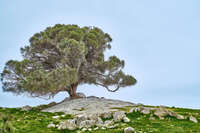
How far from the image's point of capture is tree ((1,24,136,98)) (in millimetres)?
36969

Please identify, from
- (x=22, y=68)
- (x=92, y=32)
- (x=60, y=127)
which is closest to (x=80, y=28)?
(x=92, y=32)

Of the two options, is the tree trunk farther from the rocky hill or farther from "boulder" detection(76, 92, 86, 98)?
the rocky hill

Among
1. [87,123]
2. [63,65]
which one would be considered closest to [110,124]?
[87,123]

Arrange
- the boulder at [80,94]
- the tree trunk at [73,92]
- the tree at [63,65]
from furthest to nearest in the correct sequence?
the boulder at [80,94], the tree trunk at [73,92], the tree at [63,65]

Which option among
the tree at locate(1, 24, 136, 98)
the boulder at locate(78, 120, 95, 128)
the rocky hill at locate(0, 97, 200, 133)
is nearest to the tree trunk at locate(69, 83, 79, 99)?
the tree at locate(1, 24, 136, 98)

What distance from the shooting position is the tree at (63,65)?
37.0m

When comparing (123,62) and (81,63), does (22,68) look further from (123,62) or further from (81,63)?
(123,62)

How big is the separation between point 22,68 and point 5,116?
31.9 meters

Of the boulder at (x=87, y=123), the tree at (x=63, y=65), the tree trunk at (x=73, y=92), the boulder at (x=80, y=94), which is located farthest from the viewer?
the boulder at (x=80, y=94)

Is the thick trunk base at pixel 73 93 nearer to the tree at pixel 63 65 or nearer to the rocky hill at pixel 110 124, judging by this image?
the tree at pixel 63 65

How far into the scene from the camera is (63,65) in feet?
136

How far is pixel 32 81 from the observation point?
36.0 m

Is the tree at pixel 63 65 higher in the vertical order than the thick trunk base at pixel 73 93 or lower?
higher

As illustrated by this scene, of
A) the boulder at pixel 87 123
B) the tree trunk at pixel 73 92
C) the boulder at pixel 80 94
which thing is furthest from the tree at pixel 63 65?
the boulder at pixel 87 123
